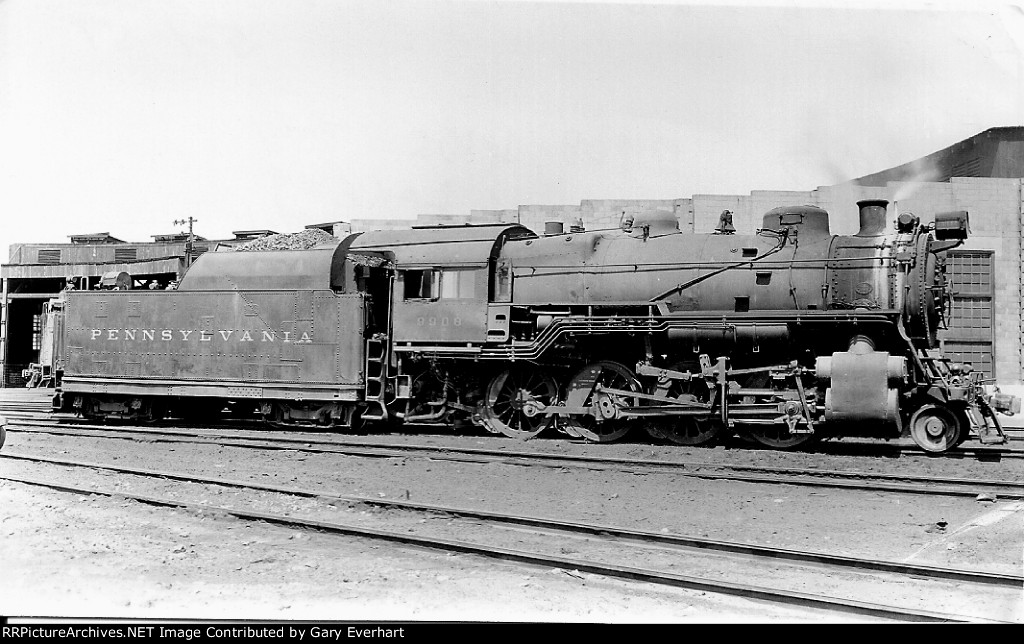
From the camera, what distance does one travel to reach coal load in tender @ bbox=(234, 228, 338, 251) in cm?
1466

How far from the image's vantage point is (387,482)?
8875mm

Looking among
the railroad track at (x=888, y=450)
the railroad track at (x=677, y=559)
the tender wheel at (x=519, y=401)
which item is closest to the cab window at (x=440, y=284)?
the tender wheel at (x=519, y=401)

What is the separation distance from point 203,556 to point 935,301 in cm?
891

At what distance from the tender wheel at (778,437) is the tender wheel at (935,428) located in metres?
1.27

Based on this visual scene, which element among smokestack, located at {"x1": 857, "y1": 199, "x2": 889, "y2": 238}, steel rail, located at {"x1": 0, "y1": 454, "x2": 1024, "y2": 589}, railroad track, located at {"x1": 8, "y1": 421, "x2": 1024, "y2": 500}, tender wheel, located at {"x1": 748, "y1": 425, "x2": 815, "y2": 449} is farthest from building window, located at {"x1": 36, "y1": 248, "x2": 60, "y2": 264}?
smokestack, located at {"x1": 857, "y1": 199, "x2": 889, "y2": 238}

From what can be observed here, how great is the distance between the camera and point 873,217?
10594 mm

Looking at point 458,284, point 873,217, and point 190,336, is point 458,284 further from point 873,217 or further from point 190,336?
point 873,217

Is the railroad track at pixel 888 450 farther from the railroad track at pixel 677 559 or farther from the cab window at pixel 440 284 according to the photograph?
the railroad track at pixel 677 559

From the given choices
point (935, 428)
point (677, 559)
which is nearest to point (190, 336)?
point (677, 559)

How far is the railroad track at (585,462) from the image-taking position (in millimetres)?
7984

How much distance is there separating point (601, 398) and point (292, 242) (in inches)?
273
